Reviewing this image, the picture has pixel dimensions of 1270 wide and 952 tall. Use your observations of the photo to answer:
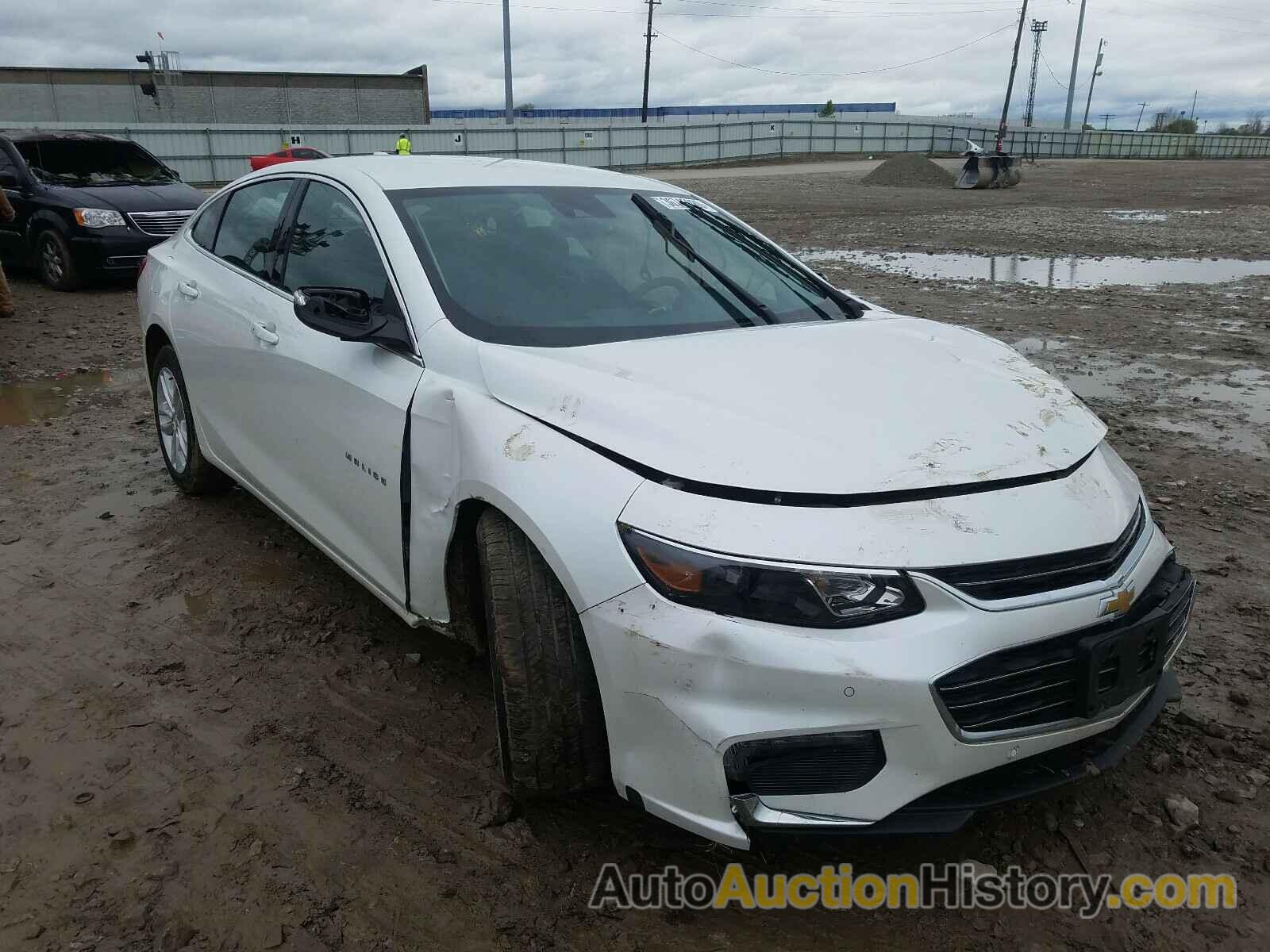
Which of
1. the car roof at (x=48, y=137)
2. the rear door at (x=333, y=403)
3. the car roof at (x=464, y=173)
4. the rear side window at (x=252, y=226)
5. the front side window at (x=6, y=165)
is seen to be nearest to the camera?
the rear door at (x=333, y=403)

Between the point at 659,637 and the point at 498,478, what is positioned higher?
the point at 498,478

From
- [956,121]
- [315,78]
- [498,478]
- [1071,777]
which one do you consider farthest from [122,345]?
[956,121]

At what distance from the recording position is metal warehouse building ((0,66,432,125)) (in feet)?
133

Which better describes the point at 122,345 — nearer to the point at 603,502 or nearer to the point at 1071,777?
A: the point at 603,502

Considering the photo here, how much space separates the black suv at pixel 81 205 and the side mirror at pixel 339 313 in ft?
25.7

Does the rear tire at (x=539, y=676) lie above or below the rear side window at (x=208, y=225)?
below

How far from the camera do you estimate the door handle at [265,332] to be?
337 centimetres

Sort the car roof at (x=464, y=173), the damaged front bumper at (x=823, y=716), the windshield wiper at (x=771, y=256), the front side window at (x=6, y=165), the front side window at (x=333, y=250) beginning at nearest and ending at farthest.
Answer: the damaged front bumper at (x=823, y=716)
the front side window at (x=333, y=250)
the car roof at (x=464, y=173)
the windshield wiper at (x=771, y=256)
the front side window at (x=6, y=165)

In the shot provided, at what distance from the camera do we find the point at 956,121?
60.0 m

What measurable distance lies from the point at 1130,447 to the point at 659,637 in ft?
13.5

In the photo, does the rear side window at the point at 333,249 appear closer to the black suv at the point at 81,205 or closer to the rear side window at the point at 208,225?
the rear side window at the point at 208,225

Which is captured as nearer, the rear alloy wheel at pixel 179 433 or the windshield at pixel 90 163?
the rear alloy wheel at pixel 179 433

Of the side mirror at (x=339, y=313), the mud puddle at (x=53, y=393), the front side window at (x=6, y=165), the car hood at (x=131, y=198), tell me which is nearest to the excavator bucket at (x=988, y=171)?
the car hood at (x=131, y=198)

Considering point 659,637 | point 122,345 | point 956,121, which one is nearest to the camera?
point 659,637
